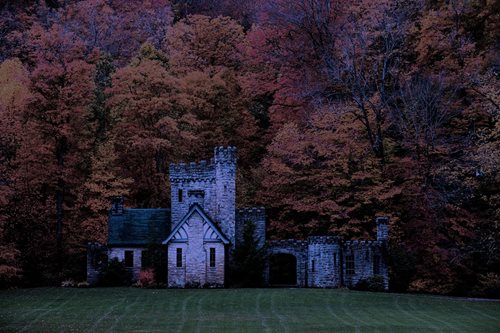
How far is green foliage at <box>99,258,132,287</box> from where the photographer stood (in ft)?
142

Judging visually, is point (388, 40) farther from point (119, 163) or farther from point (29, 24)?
point (29, 24)

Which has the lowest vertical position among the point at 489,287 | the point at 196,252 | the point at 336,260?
the point at 489,287

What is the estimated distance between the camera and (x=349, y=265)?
142 feet

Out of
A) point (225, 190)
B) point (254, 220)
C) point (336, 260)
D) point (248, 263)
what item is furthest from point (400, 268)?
point (225, 190)

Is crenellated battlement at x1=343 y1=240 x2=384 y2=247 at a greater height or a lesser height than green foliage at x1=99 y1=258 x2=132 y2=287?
greater

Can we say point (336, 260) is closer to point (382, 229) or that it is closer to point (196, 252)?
point (382, 229)

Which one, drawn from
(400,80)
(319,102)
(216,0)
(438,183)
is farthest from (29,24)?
(438,183)

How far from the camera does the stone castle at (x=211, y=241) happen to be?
139ft

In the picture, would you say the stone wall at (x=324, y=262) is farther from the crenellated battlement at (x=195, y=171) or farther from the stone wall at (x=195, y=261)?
the crenellated battlement at (x=195, y=171)

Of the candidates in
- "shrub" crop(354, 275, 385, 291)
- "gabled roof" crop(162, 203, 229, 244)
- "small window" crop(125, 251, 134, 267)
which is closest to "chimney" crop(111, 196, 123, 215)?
"small window" crop(125, 251, 134, 267)

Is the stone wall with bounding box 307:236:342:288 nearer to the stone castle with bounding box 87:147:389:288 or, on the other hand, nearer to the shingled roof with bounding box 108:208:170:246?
the stone castle with bounding box 87:147:389:288

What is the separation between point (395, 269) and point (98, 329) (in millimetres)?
22276

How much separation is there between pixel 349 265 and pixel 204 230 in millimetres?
8706

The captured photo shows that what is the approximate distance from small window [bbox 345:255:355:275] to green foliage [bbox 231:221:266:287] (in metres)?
4.91
